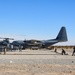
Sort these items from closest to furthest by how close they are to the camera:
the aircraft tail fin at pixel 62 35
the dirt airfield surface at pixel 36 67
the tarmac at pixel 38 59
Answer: the dirt airfield surface at pixel 36 67 → the tarmac at pixel 38 59 → the aircraft tail fin at pixel 62 35

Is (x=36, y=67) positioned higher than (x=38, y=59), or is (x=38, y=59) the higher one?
(x=38, y=59)

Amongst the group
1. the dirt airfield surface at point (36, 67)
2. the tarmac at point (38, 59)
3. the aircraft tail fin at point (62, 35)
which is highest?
the aircraft tail fin at point (62, 35)

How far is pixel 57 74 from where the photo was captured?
16.5 metres

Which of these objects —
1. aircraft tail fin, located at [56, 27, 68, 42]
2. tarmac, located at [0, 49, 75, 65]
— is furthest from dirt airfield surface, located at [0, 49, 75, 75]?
aircraft tail fin, located at [56, 27, 68, 42]

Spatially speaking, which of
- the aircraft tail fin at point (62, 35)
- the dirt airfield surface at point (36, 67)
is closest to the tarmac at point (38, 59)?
the dirt airfield surface at point (36, 67)

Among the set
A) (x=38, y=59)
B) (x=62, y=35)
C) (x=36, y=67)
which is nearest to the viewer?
(x=36, y=67)

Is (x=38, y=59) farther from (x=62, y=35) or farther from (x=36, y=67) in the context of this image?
(x=62, y=35)

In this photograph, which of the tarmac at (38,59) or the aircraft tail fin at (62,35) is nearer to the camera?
the tarmac at (38,59)

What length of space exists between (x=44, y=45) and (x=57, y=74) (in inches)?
2786

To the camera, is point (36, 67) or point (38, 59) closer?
point (36, 67)

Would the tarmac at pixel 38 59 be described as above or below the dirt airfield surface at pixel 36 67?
above

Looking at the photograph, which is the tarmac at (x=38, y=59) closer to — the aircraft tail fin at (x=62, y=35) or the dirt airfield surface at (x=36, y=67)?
the dirt airfield surface at (x=36, y=67)

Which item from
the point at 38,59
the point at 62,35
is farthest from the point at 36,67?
the point at 62,35

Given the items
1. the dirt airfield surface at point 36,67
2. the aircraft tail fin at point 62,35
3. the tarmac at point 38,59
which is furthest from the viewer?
the aircraft tail fin at point 62,35
